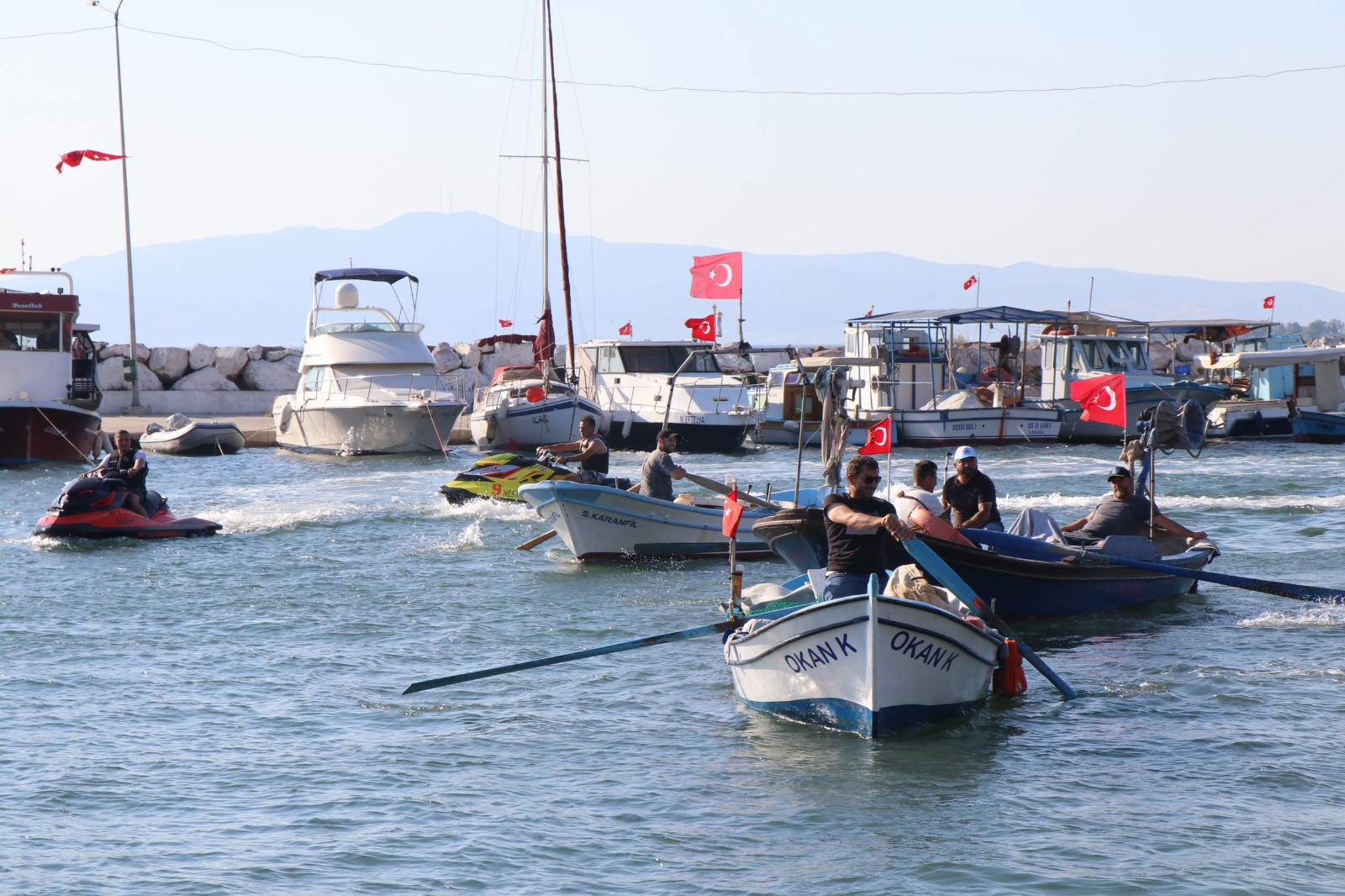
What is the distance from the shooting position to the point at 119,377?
50.2 metres

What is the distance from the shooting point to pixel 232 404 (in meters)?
52.2

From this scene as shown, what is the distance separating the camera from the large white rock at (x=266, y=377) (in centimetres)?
5409

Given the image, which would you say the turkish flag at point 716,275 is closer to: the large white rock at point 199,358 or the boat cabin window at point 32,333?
the boat cabin window at point 32,333

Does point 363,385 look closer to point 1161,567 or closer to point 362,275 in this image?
point 362,275

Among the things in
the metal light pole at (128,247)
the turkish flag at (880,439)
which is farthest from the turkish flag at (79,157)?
the turkish flag at (880,439)

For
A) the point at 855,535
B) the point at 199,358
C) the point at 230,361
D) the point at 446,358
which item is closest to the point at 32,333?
the point at 199,358

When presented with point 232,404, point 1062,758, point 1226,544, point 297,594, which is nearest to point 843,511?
point 1062,758

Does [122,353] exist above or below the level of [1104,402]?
above

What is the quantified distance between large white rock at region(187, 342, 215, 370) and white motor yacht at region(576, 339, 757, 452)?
706 inches

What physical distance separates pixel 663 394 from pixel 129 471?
808 inches

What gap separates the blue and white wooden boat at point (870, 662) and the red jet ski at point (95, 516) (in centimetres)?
1313

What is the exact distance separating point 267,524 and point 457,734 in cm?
1361

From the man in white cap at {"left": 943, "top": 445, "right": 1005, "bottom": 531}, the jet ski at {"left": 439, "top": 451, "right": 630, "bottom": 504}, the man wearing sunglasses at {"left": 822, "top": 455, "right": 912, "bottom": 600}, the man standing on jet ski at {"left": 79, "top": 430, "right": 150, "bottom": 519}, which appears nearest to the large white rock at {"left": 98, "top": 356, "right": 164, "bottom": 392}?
the jet ski at {"left": 439, "top": 451, "right": 630, "bottom": 504}

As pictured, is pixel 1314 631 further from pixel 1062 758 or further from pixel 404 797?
pixel 404 797
